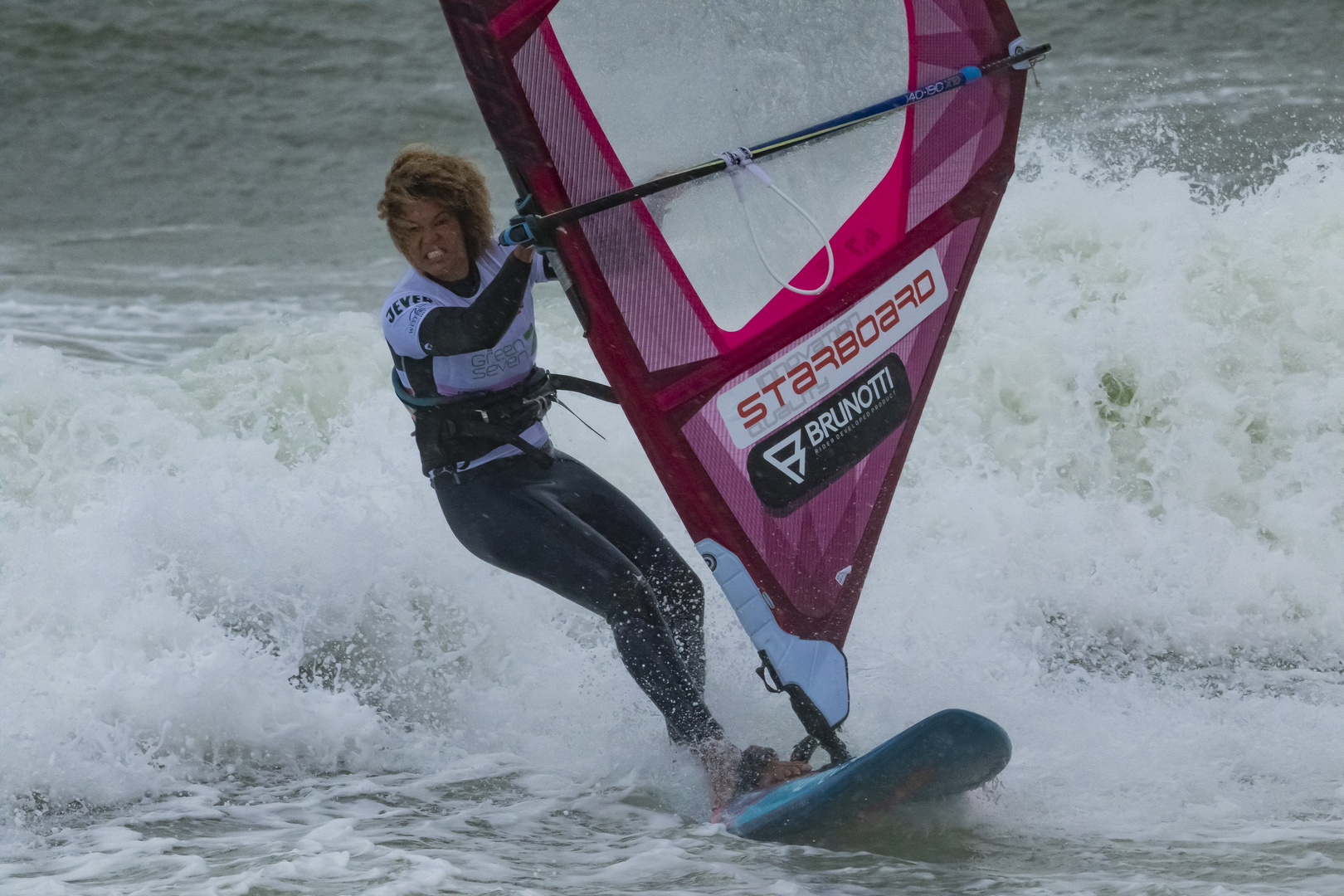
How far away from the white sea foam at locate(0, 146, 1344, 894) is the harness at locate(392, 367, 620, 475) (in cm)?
85

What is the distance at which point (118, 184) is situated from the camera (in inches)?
407

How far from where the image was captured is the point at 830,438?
2.85 m

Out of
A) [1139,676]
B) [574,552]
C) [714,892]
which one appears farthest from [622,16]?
[1139,676]

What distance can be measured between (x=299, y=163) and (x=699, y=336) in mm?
8724

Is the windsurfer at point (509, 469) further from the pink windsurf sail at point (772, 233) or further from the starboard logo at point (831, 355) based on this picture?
the starboard logo at point (831, 355)

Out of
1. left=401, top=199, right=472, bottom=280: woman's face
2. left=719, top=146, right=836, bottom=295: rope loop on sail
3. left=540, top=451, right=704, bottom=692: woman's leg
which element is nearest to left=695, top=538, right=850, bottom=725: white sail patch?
left=540, top=451, right=704, bottom=692: woman's leg

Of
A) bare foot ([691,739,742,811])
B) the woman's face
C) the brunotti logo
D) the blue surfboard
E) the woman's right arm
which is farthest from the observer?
the brunotti logo

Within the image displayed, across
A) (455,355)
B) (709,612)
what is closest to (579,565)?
(455,355)

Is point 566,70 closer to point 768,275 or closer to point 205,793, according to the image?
point 768,275

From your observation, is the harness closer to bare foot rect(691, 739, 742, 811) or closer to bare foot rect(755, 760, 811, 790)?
bare foot rect(691, 739, 742, 811)

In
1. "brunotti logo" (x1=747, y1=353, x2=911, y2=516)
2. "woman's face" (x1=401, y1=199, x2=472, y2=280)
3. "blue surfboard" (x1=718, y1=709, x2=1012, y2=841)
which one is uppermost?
"woman's face" (x1=401, y1=199, x2=472, y2=280)

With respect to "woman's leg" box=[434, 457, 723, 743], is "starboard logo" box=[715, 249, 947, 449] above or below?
above

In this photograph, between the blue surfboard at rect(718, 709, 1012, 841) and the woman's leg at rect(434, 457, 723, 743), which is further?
the woman's leg at rect(434, 457, 723, 743)

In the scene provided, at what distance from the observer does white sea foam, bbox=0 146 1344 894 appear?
2.54 meters
